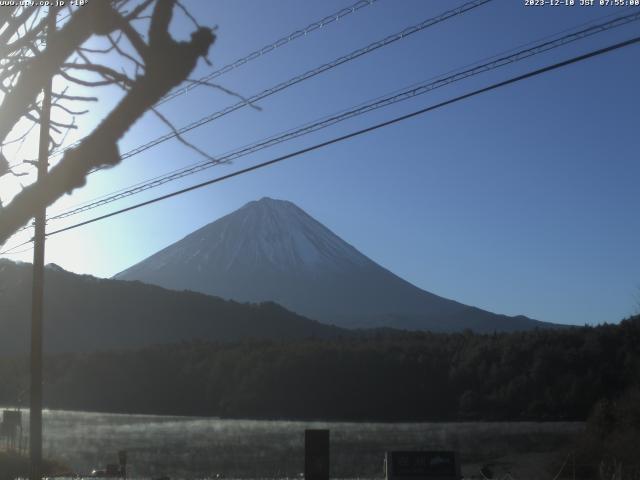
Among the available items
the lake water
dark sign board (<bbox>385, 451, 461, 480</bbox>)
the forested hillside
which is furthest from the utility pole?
the forested hillside

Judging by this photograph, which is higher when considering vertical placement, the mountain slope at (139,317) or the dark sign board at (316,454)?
the mountain slope at (139,317)

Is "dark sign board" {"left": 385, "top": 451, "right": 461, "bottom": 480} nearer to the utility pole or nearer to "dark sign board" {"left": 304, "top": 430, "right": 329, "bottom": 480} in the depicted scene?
"dark sign board" {"left": 304, "top": 430, "right": 329, "bottom": 480}

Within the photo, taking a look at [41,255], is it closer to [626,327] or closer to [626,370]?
[626,370]

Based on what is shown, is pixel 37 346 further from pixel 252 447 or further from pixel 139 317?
pixel 139 317

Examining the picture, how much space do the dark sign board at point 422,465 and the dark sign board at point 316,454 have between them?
1256mm

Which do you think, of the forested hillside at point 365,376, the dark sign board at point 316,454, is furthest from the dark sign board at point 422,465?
the forested hillside at point 365,376

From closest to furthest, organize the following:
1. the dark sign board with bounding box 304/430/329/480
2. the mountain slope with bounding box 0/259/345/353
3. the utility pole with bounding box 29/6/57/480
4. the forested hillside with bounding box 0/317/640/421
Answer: the utility pole with bounding box 29/6/57/480, the dark sign board with bounding box 304/430/329/480, the forested hillside with bounding box 0/317/640/421, the mountain slope with bounding box 0/259/345/353

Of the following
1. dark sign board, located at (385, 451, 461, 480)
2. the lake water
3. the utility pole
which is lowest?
the lake water

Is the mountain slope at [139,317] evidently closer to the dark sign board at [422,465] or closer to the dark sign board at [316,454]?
the dark sign board at [422,465]

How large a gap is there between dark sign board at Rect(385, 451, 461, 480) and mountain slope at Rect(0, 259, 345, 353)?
89.0 metres

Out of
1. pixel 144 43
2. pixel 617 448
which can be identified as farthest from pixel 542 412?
pixel 144 43

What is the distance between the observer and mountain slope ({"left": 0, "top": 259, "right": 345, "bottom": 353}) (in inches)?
4264

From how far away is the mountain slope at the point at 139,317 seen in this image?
10831 centimetres

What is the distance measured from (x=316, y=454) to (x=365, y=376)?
6009 cm
